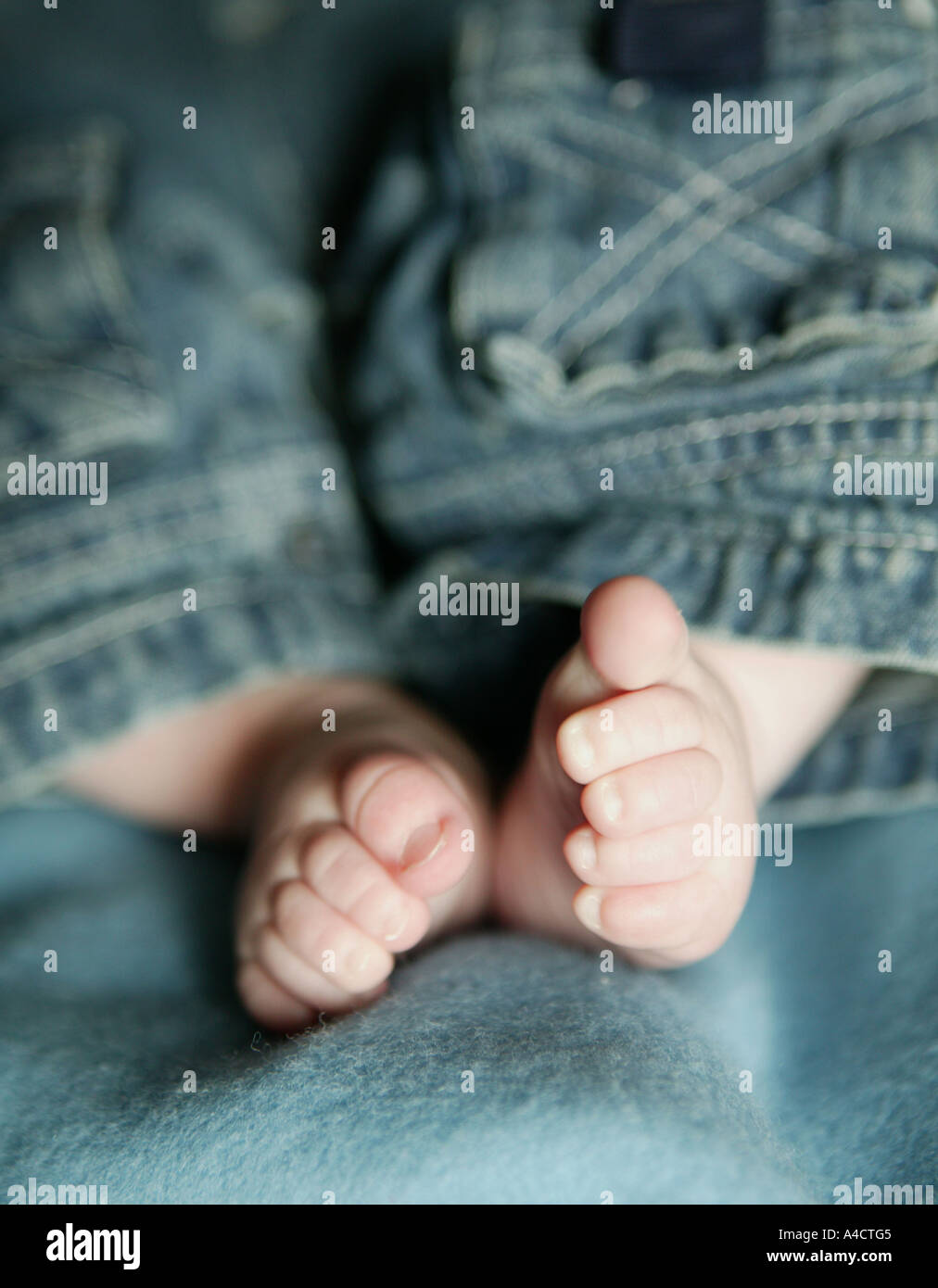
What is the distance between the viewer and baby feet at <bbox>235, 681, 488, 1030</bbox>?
18.1 inches

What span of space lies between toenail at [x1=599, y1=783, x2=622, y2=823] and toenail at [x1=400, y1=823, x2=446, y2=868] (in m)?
0.08

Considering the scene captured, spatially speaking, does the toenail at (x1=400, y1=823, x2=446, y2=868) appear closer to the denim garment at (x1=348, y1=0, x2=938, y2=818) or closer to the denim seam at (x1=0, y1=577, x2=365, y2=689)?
the denim garment at (x1=348, y1=0, x2=938, y2=818)

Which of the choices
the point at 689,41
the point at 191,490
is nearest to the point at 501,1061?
the point at 191,490

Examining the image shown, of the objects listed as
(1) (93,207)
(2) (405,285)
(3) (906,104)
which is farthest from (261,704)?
(3) (906,104)

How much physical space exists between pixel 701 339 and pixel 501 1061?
1.29 feet

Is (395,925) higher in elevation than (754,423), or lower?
lower

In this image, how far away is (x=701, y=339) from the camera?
1.94 feet

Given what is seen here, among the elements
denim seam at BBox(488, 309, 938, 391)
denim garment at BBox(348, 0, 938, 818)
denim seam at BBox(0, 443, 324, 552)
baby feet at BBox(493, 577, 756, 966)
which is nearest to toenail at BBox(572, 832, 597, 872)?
baby feet at BBox(493, 577, 756, 966)

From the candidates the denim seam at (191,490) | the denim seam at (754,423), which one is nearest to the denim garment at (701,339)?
the denim seam at (754,423)

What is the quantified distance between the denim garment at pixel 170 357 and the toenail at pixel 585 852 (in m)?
0.30

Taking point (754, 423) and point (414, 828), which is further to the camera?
point (754, 423)

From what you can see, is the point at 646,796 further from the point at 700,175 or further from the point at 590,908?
the point at 700,175

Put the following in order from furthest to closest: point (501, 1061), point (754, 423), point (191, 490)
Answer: point (191, 490)
point (754, 423)
point (501, 1061)
